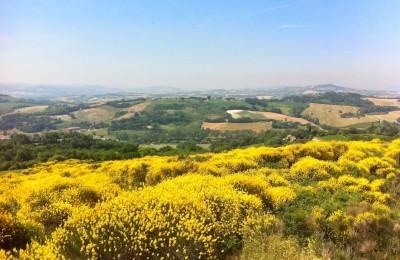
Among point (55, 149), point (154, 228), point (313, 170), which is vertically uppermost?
point (154, 228)

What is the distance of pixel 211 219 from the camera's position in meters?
11.4

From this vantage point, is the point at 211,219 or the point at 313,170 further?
the point at 313,170

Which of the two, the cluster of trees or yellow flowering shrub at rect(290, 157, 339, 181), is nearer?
yellow flowering shrub at rect(290, 157, 339, 181)

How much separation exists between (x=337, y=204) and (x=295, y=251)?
503 cm

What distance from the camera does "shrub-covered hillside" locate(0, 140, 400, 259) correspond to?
31.4 ft

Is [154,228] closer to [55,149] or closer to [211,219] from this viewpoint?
[211,219]

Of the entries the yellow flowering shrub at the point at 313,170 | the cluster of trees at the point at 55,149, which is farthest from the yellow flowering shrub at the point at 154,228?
the cluster of trees at the point at 55,149

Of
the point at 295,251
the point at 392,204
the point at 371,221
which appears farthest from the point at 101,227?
the point at 392,204

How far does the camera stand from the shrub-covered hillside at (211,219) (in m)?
9.59

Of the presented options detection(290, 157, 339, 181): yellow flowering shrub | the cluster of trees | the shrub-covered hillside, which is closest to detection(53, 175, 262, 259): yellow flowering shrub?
the shrub-covered hillside

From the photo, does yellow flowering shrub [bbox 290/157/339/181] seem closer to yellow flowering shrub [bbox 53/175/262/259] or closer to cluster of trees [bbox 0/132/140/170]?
yellow flowering shrub [bbox 53/175/262/259]

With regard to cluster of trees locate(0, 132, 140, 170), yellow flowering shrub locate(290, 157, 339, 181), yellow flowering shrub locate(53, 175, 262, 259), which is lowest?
cluster of trees locate(0, 132, 140, 170)

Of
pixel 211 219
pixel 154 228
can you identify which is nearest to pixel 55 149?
pixel 211 219

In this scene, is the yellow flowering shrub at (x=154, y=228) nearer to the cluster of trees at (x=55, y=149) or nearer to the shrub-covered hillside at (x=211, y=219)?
the shrub-covered hillside at (x=211, y=219)
